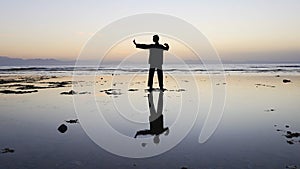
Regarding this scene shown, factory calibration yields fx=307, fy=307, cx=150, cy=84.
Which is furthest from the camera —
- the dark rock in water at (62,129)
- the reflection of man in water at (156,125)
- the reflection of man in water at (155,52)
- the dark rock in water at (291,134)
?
the reflection of man in water at (155,52)

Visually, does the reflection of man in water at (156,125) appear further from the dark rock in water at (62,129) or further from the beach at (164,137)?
the dark rock in water at (62,129)

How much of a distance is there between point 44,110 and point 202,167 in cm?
915

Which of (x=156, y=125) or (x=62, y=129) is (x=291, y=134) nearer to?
(x=156, y=125)

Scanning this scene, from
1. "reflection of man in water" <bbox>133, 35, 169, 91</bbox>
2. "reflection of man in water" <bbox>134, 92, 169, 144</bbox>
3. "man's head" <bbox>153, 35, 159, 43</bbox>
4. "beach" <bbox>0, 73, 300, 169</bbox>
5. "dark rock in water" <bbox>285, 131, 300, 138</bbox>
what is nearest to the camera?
"beach" <bbox>0, 73, 300, 169</bbox>

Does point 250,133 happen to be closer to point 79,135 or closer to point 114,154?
point 114,154

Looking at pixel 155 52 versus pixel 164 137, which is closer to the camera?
pixel 164 137

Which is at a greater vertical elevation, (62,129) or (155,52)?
(155,52)

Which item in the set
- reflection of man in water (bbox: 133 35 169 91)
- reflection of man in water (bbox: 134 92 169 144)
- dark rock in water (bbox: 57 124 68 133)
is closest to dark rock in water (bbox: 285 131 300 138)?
reflection of man in water (bbox: 134 92 169 144)

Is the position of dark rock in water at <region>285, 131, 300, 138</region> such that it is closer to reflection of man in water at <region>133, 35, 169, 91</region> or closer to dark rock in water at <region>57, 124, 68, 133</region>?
dark rock in water at <region>57, 124, 68, 133</region>

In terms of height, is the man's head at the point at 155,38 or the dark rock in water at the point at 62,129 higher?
the man's head at the point at 155,38

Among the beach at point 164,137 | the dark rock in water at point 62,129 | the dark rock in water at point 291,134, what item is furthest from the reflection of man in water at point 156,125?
the dark rock in water at point 291,134

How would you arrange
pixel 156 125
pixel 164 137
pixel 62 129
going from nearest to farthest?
pixel 164 137, pixel 62 129, pixel 156 125

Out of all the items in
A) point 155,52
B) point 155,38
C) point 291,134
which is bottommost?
point 291,134

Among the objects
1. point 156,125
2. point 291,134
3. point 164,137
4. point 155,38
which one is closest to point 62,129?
point 156,125
